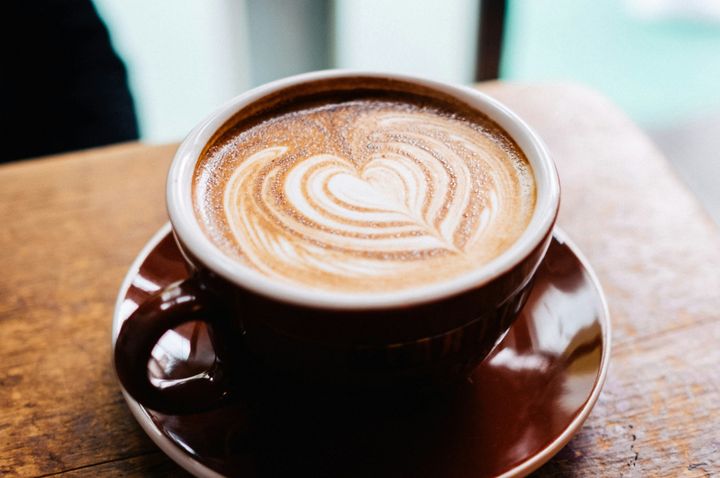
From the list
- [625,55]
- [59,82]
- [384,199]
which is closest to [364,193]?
[384,199]

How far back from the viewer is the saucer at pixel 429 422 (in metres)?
0.60

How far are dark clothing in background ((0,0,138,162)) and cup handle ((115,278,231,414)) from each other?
3.34ft

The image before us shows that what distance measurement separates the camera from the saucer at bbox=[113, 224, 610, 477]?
1.97 ft

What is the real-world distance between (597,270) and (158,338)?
0.55 metres

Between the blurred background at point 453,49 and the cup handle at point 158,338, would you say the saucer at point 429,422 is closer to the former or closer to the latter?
the cup handle at point 158,338

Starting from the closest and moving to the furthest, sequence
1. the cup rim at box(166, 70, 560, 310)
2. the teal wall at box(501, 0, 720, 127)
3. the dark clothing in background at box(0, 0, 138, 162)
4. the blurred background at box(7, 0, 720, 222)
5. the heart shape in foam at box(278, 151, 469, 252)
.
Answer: the cup rim at box(166, 70, 560, 310)
the heart shape in foam at box(278, 151, 469, 252)
the dark clothing in background at box(0, 0, 138, 162)
the blurred background at box(7, 0, 720, 222)
the teal wall at box(501, 0, 720, 127)

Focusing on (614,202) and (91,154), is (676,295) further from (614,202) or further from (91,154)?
(91,154)

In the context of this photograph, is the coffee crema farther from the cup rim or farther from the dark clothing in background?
the dark clothing in background

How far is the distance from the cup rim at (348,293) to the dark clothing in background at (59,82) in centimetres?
81

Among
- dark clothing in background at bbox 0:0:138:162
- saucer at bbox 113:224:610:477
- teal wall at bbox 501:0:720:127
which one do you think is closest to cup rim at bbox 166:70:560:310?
saucer at bbox 113:224:610:477

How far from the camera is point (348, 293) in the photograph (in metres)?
0.56

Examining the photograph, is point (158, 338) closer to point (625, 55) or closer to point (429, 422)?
point (429, 422)

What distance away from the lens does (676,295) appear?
834mm

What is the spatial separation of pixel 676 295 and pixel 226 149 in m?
0.55
